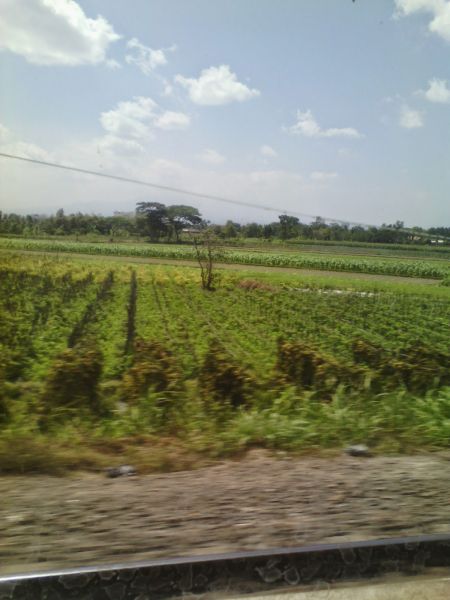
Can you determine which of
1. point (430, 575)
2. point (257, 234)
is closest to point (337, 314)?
point (257, 234)

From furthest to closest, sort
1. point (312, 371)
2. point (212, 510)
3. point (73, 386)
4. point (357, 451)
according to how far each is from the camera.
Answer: point (312, 371)
point (73, 386)
point (357, 451)
point (212, 510)

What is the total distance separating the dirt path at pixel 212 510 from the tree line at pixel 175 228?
10.7 feet

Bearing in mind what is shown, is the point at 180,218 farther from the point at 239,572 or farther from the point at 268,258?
the point at 239,572

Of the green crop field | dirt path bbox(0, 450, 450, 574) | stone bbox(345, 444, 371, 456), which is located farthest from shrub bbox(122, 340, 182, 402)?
stone bbox(345, 444, 371, 456)

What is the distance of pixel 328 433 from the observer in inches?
150

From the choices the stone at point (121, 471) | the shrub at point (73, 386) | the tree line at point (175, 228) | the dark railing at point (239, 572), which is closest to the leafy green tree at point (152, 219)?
the tree line at point (175, 228)

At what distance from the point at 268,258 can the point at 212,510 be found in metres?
5.36

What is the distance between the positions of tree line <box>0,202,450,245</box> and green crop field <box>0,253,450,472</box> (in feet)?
1.29

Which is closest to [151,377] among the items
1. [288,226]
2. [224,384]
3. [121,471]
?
[224,384]

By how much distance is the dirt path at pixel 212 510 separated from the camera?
2262mm

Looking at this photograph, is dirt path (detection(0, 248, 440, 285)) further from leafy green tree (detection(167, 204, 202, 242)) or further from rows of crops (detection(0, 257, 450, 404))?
leafy green tree (detection(167, 204, 202, 242))

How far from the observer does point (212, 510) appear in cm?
261

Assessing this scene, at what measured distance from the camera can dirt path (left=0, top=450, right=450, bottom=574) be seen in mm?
2262

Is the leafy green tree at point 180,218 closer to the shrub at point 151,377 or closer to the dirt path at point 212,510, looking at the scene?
the shrub at point 151,377
